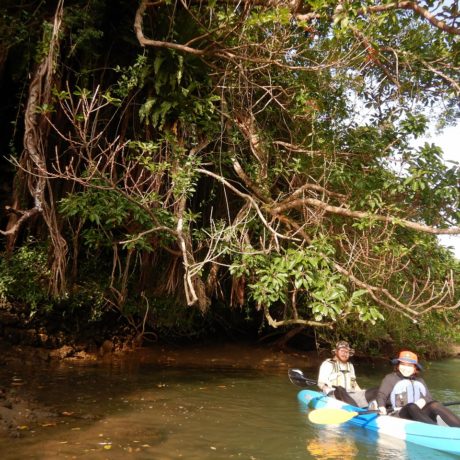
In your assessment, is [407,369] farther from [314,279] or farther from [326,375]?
[314,279]

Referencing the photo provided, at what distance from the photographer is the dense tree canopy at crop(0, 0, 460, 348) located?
627 cm

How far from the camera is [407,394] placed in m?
6.07

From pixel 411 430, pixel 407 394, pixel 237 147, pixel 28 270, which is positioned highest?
pixel 237 147

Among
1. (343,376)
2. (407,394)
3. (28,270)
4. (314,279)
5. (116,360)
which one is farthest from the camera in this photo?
(116,360)

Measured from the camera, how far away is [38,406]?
221 inches

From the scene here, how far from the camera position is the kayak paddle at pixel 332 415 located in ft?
19.2

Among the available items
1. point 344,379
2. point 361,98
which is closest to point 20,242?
point 344,379

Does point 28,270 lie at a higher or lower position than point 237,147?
lower

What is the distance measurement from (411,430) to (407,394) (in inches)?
25.0

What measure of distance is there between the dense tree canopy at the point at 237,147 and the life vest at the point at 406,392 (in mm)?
838

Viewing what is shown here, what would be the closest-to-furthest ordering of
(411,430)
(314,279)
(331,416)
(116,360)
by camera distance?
(411,430) → (331,416) → (314,279) → (116,360)

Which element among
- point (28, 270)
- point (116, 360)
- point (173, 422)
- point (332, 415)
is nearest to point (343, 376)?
point (332, 415)

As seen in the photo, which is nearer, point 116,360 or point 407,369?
point 407,369

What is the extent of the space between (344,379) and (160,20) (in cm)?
585
